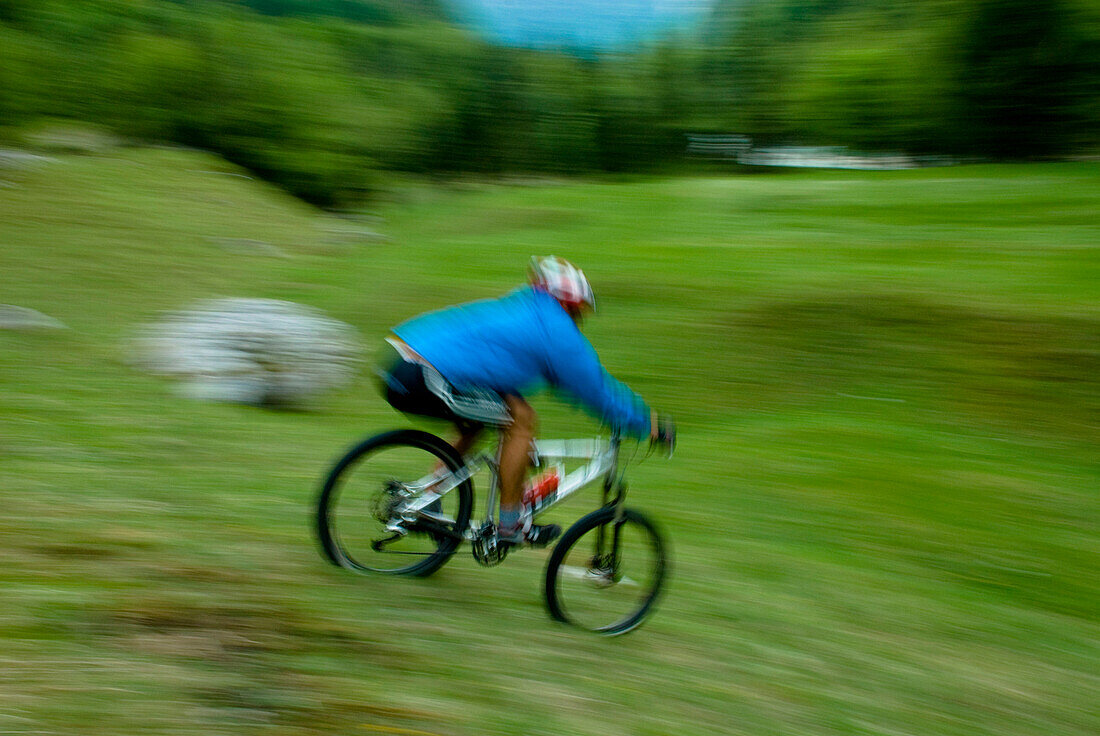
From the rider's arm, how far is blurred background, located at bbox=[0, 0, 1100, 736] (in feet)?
3.74

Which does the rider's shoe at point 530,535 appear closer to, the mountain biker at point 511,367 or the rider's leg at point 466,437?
the mountain biker at point 511,367

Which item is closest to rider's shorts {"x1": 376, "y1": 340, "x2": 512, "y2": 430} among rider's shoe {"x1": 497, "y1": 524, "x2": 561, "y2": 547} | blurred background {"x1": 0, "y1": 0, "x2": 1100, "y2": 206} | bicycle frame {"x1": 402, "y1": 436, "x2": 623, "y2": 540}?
bicycle frame {"x1": 402, "y1": 436, "x2": 623, "y2": 540}

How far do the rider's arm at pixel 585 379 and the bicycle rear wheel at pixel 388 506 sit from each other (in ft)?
2.35

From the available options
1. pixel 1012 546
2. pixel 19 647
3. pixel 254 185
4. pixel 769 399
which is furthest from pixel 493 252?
pixel 19 647

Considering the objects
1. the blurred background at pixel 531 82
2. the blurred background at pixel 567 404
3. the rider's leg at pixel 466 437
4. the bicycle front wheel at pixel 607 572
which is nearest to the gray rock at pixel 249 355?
the blurred background at pixel 567 404

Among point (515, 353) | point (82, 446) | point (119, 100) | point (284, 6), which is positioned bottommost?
point (82, 446)

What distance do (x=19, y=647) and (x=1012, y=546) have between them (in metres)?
6.39

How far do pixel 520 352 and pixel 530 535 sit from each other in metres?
0.96

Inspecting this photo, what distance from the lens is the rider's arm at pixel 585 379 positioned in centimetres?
498

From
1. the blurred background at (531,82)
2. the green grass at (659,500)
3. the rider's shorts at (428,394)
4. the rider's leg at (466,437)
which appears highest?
the blurred background at (531,82)

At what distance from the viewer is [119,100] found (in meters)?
21.7

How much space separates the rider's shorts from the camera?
16.3ft

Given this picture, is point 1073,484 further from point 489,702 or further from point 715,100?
point 715,100

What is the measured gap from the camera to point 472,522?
17.5 ft
